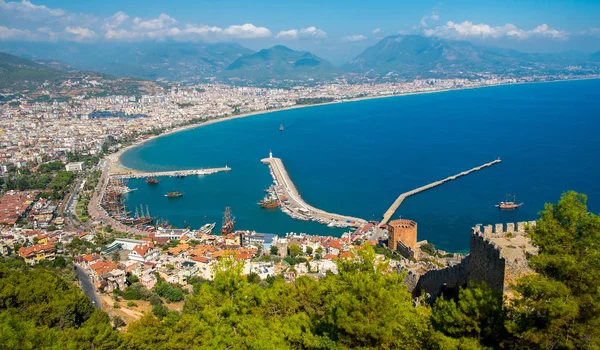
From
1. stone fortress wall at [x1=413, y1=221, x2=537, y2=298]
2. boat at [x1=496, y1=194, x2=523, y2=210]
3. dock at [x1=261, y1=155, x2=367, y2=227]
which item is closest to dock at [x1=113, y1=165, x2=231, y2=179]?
dock at [x1=261, y1=155, x2=367, y2=227]

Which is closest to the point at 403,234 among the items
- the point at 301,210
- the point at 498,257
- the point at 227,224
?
the point at 301,210

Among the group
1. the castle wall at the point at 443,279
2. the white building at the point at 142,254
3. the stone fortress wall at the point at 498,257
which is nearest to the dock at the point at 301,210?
the white building at the point at 142,254

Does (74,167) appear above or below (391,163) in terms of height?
above

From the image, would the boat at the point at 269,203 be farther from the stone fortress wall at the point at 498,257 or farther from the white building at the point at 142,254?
the stone fortress wall at the point at 498,257

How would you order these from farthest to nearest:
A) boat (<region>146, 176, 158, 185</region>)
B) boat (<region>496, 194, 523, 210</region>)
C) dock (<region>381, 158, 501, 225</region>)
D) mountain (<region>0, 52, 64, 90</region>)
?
mountain (<region>0, 52, 64, 90</region>) → boat (<region>146, 176, 158, 185</region>) → boat (<region>496, 194, 523, 210</region>) → dock (<region>381, 158, 501, 225</region>)

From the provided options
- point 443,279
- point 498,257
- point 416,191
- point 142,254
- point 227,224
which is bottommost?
point 227,224

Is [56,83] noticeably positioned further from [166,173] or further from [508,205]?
[508,205]

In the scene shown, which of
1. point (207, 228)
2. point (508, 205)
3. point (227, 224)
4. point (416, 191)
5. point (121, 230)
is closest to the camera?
point (121, 230)

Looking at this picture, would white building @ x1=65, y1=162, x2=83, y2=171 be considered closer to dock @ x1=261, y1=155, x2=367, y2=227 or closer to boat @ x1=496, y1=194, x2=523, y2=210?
dock @ x1=261, y1=155, x2=367, y2=227
